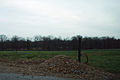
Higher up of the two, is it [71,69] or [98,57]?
[71,69]

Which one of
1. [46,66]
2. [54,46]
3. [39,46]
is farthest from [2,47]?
[46,66]

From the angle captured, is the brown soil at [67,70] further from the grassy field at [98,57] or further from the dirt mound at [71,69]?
the grassy field at [98,57]

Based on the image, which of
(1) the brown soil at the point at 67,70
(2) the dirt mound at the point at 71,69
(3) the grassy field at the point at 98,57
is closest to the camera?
(1) the brown soil at the point at 67,70

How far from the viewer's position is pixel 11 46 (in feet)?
207

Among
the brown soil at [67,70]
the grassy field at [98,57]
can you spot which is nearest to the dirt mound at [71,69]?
the brown soil at [67,70]

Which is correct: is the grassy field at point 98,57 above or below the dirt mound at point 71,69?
below

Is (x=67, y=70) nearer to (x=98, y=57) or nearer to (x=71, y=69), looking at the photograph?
(x=71, y=69)

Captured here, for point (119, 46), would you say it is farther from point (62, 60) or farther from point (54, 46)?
point (62, 60)

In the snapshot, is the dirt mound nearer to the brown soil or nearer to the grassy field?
the brown soil

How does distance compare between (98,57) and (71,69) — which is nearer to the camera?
(71,69)

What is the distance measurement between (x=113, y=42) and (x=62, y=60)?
61.0 m

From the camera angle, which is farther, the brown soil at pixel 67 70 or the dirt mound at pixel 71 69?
the dirt mound at pixel 71 69

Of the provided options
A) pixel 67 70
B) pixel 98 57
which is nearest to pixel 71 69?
pixel 67 70

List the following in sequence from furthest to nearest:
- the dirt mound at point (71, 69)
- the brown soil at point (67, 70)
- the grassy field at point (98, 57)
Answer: the grassy field at point (98, 57)
the dirt mound at point (71, 69)
the brown soil at point (67, 70)
